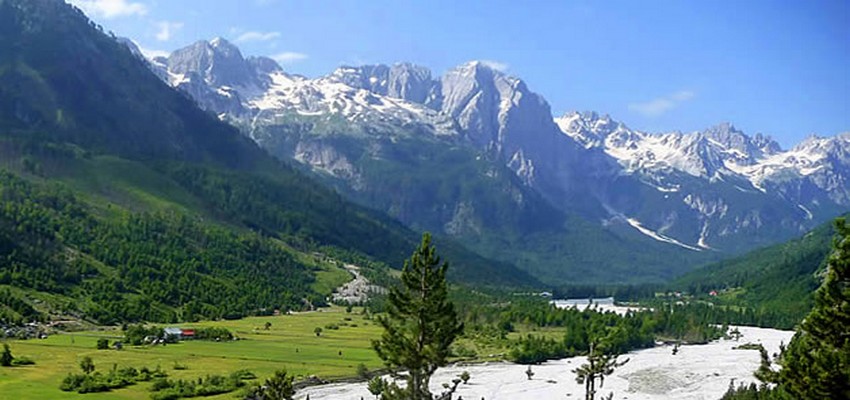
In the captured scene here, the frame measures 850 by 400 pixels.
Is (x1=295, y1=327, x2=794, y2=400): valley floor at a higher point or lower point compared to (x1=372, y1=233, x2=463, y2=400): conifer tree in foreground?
lower

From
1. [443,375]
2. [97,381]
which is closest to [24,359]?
[97,381]

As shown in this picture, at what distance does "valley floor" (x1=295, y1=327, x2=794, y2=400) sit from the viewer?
138 meters

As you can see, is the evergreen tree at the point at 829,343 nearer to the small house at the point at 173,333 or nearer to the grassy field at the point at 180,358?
the grassy field at the point at 180,358

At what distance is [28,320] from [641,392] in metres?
135

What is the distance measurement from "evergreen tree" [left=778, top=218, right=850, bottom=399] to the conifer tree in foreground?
2298cm

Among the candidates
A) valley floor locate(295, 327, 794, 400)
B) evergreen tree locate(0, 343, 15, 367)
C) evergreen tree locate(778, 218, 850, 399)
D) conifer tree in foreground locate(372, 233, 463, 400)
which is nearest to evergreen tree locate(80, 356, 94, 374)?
evergreen tree locate(0, 343, 15, 367)

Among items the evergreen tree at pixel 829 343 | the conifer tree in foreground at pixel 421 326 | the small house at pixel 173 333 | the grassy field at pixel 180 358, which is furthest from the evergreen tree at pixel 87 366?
the evergreen tree at pixel 829 343

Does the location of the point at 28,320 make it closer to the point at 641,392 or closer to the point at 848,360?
the point at 641,392

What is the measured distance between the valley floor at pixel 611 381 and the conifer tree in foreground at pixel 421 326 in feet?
248

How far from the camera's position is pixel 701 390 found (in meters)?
149

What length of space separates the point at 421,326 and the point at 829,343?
2710 centimetres

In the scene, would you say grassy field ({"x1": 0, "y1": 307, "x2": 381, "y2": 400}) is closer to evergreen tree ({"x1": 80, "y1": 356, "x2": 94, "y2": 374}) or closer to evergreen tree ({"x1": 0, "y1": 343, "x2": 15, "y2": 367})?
evergreen tree ({"x1": 80, "y1": 356, "x2": 94, "y2": 374})

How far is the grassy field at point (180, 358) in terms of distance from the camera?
389ft

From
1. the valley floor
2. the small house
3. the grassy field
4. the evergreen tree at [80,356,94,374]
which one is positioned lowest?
the small house
